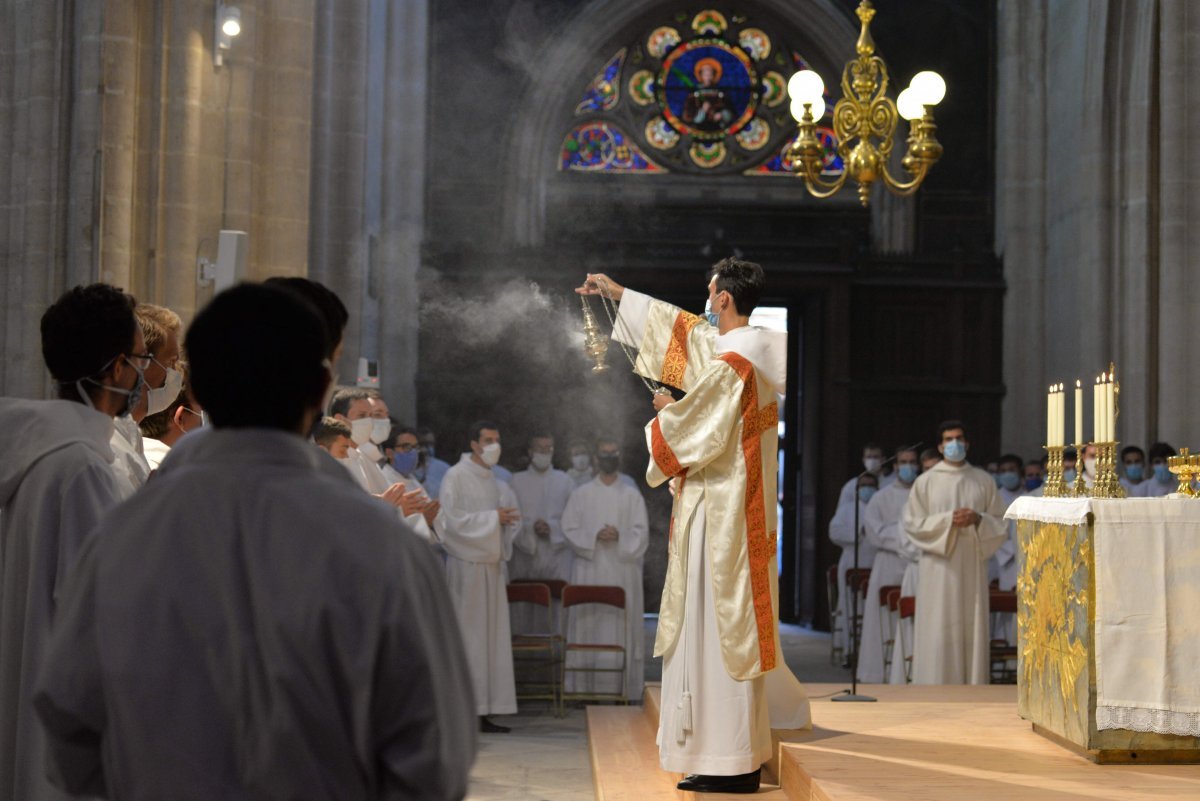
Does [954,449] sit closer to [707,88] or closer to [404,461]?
[404,461]

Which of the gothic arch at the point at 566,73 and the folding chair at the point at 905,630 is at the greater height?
the gothic arch at the point at 566,73

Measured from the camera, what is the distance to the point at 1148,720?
17.7 ft

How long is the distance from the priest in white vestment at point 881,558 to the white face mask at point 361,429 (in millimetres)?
5876

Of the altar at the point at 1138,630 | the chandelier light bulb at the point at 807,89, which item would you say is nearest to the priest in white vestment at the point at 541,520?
the chandelier light bulb at the point at 807,89

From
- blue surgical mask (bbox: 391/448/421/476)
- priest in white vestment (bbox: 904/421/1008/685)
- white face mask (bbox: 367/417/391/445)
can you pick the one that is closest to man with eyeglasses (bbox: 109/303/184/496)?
white face mask (bbox: 367/417/391/445)

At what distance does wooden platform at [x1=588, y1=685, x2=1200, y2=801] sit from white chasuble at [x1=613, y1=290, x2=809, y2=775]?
0.87 feet

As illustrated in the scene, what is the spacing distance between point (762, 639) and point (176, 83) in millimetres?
3961

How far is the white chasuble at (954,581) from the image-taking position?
9.98 m

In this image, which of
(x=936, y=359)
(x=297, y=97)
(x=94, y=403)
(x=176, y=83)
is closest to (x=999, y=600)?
(x=936, y=359)

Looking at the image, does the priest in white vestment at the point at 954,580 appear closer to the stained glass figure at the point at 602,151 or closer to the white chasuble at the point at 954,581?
the white chasuble at the point at 954,581

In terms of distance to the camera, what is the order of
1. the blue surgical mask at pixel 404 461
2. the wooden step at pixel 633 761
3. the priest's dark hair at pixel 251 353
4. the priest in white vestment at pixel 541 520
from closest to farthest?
1. the priest's dark hair at pixel 251 353
2. the wooden step at pixel 633 761
3. the blue surgical mask at pixel 404 461
4. the priest in white vestment at pixel 541 520

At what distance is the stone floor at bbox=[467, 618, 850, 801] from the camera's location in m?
7.31

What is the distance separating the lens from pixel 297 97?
816 cm

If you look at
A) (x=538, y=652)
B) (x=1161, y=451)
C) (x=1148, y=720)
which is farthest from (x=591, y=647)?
(x=1148, y=720)
